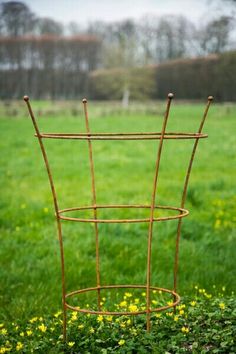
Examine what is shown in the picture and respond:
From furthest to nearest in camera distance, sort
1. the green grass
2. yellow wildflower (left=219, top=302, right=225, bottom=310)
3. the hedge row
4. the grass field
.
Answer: the hedge row < the grass field < yellow wildflower (left=219, top=302, right=225, bottom=310) < the green grass

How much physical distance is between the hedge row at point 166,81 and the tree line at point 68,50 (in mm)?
821

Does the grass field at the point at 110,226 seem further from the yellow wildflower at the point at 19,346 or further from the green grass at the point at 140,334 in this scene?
the yellow wildflower at the point at 19,346

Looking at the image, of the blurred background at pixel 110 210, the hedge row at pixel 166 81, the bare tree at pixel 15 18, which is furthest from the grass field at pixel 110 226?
the bare tree at pixel 15 18

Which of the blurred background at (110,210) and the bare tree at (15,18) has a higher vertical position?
the bare tree at (15,18)

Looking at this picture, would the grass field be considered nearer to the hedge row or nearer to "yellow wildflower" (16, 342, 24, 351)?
"yellow wildflower" (16, 342, 24, 351)

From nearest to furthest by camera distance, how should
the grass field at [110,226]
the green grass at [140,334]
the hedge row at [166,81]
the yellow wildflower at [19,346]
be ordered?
the green grass at [140,334], the yellow wildflower at [19,346], the grass field at [110,226], the hedge row at [166,81]

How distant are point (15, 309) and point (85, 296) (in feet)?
2.19

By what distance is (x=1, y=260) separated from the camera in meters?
5.89

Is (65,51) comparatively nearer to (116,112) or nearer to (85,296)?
(116,112)

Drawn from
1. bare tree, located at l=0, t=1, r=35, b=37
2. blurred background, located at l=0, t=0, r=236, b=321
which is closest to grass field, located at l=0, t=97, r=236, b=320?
blurred background, located at l=0, t=0, r=236, b=321

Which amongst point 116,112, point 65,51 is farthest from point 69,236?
point 65,51

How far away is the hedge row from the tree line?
2.70 feet

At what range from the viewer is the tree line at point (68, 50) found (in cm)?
4759

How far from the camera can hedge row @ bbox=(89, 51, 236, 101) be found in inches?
1674
